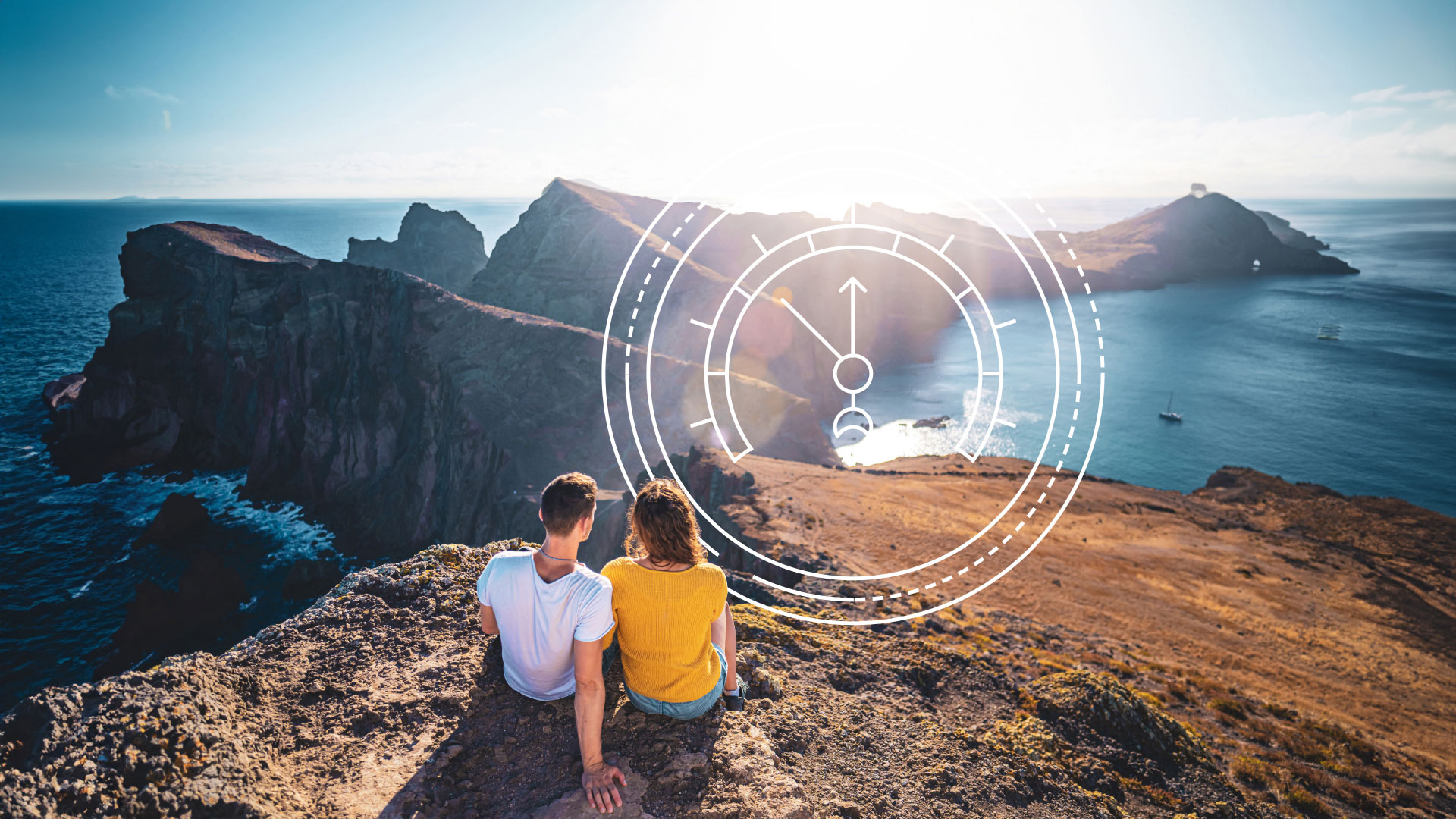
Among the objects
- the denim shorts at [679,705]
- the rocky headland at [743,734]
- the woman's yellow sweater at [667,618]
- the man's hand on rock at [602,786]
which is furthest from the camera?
the denim shorts at [679,705]

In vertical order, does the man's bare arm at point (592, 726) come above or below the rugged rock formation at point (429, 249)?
below

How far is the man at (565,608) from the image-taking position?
14.6ft

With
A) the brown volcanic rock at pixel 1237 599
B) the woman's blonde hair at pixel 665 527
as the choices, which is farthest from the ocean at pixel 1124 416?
the woman's blonde hair at pixel 665 527

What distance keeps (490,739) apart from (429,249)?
125189mm

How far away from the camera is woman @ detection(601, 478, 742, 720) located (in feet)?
15.4

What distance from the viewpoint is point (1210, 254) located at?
18025cm

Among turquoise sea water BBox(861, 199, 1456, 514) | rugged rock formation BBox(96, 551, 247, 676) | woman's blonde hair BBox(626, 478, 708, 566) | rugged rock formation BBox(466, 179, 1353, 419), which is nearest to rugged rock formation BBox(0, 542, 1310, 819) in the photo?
woman's blonde hair BBox(626, 478, 708, 566)

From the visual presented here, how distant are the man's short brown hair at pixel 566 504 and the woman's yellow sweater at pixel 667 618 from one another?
50cm

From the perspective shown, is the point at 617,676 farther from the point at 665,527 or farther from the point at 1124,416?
the point at 1124,416

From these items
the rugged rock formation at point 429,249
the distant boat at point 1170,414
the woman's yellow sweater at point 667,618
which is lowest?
the distant boat at point 1170,414

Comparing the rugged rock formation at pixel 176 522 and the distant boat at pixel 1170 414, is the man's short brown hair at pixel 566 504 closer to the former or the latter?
the rugged rock formation at pixel 176 522

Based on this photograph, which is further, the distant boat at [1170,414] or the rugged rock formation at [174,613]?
the distant boat at [1170,414]

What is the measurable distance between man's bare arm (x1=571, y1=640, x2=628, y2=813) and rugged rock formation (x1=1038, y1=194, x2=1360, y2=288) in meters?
197

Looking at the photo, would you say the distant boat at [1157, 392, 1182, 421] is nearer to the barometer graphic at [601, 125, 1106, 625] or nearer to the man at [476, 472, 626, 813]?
the barometer graphic at [601, 125, 1106, 625]
